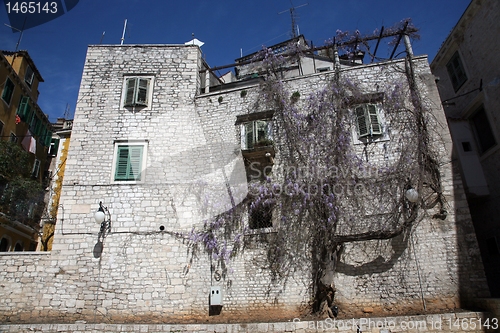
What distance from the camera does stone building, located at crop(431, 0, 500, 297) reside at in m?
12.0

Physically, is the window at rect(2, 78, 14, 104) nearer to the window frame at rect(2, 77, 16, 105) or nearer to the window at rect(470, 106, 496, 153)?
the window frame at rect(2, 77, 16, 105)

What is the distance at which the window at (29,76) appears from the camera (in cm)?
2008

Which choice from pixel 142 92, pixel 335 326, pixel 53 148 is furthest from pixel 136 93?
pixel 53 148

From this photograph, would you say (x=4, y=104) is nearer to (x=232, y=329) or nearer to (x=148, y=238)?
(x=148, y=238)

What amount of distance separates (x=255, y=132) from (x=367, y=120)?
392cm

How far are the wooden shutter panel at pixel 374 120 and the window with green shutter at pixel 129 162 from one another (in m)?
8.26

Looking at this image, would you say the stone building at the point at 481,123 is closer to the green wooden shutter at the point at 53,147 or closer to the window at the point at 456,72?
the window at the point at 456,72

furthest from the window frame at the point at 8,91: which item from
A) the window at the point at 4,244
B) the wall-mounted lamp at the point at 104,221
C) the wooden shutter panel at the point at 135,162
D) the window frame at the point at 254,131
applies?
the window frame at the point at 254,131

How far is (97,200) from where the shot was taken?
459 inches

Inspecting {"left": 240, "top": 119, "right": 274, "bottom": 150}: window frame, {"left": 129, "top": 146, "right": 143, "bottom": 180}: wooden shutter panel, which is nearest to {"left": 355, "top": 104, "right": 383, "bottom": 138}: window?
{"left": 240, "top": 119, "right": 274, "bottom": 150}: window frame

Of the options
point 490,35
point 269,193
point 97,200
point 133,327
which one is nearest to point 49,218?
point 97,200

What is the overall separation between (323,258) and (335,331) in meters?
2.04

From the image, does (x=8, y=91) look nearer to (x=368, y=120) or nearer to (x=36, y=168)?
(x=36, y=168)

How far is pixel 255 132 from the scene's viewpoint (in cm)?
1209
